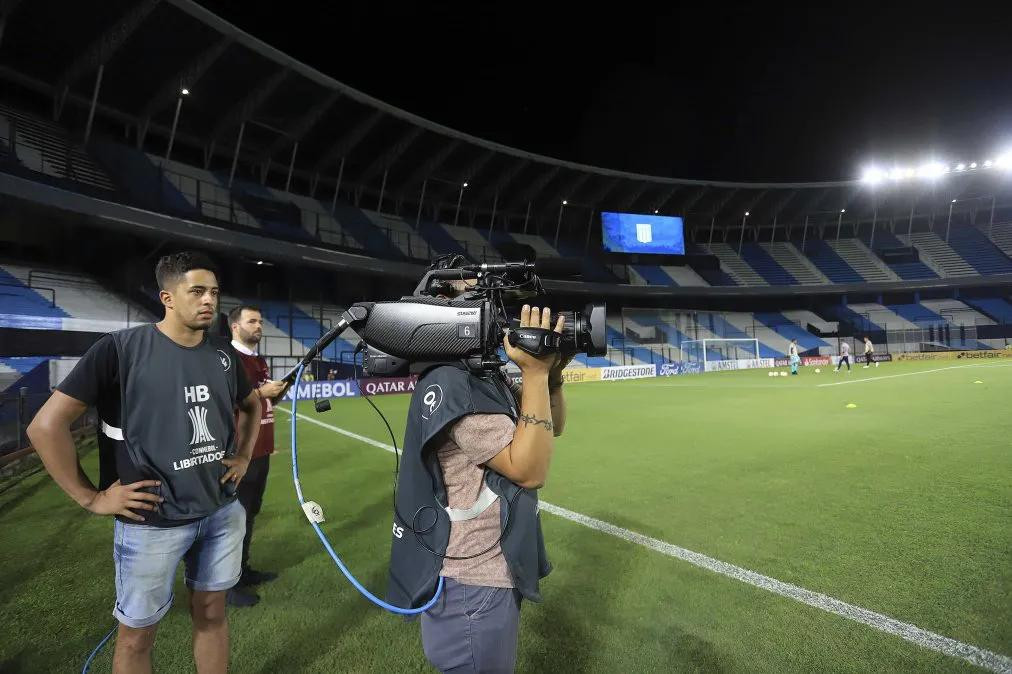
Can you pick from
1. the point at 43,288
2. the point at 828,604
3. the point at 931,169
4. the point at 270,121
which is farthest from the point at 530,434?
the point at 931,169

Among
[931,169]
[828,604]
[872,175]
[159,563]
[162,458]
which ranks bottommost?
[828,604]

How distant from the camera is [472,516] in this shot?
4.65ft

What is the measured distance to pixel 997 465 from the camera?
5.37m

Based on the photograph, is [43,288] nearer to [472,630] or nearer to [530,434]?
[472,630]

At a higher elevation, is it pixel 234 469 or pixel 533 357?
pixel 533 357

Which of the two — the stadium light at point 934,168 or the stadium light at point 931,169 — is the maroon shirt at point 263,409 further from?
the stadium light at point 931,169

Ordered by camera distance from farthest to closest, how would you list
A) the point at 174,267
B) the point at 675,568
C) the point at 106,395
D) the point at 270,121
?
1. the point at 270,121
2. the point at 675,568
3. the point at 174,267
4. the point at 106,395

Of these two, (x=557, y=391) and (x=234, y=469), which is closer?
(x=557, y=391)

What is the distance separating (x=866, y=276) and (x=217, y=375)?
51718 millimetres

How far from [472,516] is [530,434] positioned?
35 cm

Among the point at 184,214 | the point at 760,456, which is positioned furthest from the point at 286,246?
the point at 760,456

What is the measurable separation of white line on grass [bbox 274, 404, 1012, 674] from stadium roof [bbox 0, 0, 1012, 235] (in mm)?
21245

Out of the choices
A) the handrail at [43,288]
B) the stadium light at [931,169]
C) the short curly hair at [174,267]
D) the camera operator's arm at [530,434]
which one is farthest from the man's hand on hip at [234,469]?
the stadium light at [931,169]

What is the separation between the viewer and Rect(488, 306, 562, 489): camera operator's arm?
1.29 m
